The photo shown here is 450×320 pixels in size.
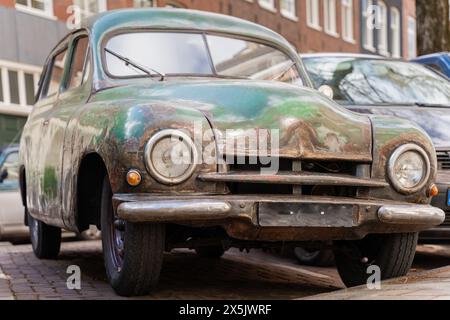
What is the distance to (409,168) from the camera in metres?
4.80

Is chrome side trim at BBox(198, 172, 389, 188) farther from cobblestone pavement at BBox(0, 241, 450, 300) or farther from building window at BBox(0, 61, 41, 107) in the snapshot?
building window at BBox(0, 61, 41, 107)

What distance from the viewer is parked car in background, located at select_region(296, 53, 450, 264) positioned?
6.82 metres

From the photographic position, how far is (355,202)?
455cm

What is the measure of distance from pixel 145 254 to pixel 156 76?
153cm

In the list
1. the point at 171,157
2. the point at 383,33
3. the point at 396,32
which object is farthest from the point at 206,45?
the point at 396,32

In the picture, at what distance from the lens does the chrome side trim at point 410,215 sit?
4.56 meters

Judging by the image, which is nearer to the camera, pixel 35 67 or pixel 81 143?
pixel 81 143

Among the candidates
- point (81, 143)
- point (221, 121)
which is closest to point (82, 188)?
point (81, 143)

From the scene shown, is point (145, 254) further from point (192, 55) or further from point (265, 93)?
point (192, 55)

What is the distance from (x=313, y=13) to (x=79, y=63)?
1128 inches

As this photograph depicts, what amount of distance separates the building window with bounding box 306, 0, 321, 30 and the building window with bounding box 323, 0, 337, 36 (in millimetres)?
970

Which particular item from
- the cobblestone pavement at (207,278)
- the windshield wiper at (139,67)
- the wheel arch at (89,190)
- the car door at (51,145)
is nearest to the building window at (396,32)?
the cobblestone pavement at (207,278)

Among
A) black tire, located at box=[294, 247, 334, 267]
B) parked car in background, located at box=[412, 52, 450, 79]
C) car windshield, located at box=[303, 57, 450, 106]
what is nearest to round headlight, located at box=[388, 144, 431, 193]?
black tire, located at box=[294, 247, 334, 267]

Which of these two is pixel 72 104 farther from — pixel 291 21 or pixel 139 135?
pixel 291 21
